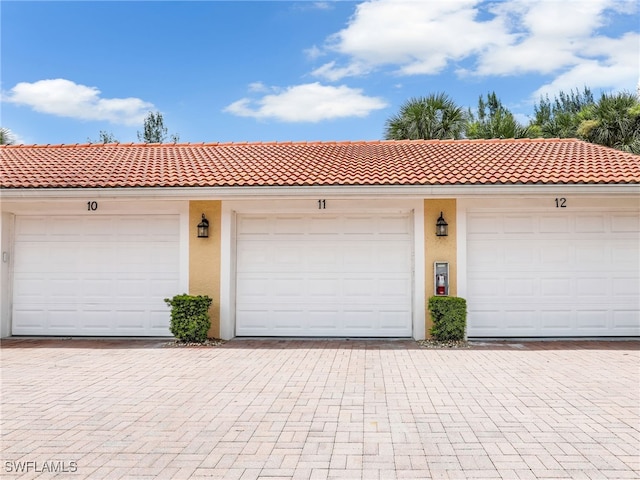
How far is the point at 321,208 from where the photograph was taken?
31.1 ft

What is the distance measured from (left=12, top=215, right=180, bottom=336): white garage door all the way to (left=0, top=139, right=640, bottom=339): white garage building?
0.02 m

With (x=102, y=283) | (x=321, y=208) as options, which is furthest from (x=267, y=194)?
(x=102, y=283)

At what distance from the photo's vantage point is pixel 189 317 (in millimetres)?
8852

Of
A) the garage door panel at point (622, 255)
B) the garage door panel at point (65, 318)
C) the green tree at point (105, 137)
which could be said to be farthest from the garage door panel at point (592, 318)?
the green tree at point (105, 137)

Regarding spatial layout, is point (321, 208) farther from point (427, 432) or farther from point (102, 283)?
point (427, 432)

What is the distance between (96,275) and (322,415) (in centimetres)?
687

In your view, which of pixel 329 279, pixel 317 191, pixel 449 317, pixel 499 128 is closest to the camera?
pixel 449 317

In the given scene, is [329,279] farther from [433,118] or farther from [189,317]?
[433,118]

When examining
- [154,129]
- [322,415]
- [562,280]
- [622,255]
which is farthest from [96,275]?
[154,129]

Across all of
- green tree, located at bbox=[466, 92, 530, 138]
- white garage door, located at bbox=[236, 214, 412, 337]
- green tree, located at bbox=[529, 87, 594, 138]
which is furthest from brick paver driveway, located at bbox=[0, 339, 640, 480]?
green tree, located at bbox=[529, 87, 594, 138]

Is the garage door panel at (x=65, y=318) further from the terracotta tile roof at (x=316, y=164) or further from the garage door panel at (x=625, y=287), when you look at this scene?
the garage door panel at (x=625, y=287)

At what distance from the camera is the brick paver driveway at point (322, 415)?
139 inches

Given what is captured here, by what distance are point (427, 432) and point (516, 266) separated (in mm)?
5987

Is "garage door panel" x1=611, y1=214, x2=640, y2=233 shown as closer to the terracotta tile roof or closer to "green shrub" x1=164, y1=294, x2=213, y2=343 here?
the terracotta tile roof
